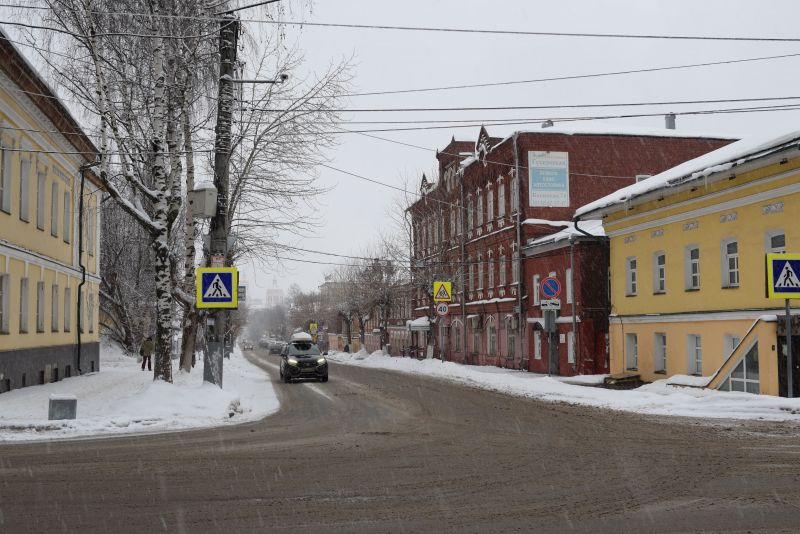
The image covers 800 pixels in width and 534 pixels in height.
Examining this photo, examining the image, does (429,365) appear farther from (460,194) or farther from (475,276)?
(460,194)

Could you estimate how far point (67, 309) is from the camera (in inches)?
1172

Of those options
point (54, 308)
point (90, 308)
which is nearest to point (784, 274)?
point (54, 308)

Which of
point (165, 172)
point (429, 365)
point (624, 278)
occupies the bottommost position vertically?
point (429, 365)

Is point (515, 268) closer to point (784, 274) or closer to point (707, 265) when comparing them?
point (707, 265)

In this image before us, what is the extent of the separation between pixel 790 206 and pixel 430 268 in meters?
33.7

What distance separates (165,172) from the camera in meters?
18.8

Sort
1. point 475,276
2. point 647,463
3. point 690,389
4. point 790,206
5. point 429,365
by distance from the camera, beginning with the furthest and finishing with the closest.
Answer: point 475,276, point 429,365, point 690,389, point 790,206, point 647,463

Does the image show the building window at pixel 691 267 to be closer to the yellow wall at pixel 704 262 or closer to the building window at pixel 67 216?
the yellow wall at pixel 704 262

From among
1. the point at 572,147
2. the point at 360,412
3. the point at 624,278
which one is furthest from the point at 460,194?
the point at 360,412

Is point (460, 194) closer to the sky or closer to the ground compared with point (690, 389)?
closer to the sky

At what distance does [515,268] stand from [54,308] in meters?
22.5

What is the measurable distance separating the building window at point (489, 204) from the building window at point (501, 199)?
0.80 meters

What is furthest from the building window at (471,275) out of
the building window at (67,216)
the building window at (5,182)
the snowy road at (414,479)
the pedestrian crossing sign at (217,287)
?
the snowy road at (414,479)

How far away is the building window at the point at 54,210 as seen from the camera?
1080 inches
